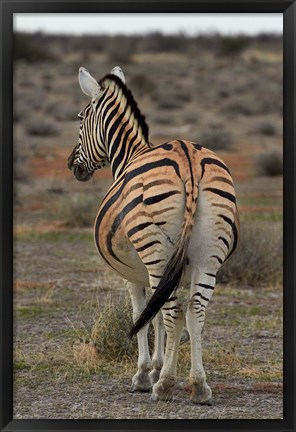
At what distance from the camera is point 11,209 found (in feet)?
16.4

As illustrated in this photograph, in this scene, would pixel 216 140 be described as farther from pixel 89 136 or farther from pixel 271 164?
pixel 89 136

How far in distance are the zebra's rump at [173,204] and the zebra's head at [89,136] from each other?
110cm

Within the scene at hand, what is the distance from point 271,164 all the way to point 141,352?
51.1 ft

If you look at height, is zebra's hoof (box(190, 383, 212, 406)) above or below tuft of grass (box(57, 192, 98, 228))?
below

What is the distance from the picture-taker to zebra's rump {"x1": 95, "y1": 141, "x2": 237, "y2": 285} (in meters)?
5.58

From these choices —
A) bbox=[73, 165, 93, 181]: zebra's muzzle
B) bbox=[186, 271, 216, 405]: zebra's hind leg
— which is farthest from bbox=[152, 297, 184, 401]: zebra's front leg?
bbox=[73, 165, 93, 181]: zebra's muzzle

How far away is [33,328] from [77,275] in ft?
8.66

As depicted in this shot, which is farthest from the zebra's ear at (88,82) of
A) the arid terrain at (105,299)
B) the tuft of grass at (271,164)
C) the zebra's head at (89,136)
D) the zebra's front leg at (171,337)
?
the tuft of grass at (271,164)

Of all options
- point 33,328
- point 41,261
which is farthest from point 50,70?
point 33,328

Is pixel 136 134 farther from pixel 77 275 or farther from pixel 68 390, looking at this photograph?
pixel 77 275

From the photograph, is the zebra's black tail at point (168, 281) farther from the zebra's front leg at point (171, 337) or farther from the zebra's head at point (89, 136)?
the zebra's head at point (89, 136)

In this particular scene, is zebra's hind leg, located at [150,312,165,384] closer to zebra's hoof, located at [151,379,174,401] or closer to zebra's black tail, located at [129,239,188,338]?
zebra's hoof, located at [151,379,174,401]

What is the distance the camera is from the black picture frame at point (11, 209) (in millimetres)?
5004

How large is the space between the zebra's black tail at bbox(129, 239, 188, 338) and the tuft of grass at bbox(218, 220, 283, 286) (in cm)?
544
